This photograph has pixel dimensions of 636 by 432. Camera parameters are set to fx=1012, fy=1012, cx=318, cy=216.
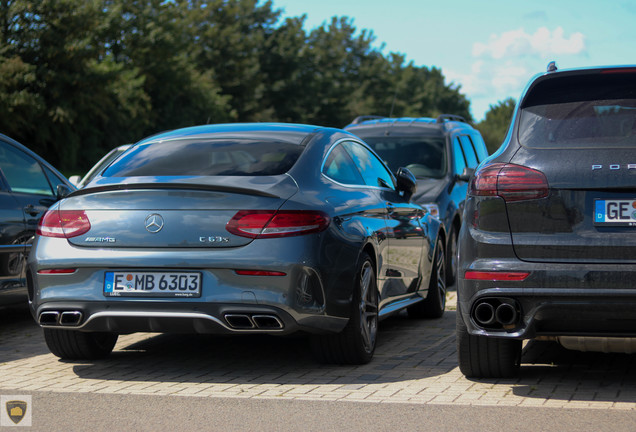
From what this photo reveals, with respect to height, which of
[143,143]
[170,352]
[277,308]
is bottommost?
[170,352]

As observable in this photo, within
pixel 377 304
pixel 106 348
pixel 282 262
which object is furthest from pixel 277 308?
pixel 106 348

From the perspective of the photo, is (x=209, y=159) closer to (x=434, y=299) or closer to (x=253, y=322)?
(x=253, y=322)

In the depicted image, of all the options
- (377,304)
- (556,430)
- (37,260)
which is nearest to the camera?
(556,430)

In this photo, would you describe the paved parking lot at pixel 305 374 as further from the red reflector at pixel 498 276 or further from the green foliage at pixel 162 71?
the green foliage at pixel 162 71

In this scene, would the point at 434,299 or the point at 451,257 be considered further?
the point at 451,257

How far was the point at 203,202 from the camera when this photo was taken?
19.7 feet

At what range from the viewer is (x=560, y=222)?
5.42 metres

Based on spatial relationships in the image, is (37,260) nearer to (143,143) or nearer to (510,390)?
(143,143)

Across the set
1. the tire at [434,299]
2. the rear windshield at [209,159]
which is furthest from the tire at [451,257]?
the rear windshield at [209,159]

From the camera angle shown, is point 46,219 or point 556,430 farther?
point 46,219

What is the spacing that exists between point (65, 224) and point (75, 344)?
38.6 inches

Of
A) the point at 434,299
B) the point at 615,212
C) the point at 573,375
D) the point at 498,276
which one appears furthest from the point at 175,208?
the point at 434,299

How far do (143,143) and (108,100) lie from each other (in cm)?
4713

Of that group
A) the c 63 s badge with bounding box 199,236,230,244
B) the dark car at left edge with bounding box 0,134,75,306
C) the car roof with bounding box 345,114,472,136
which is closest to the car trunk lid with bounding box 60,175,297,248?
the c 63 s badge with bounding box 199,236,230,244
